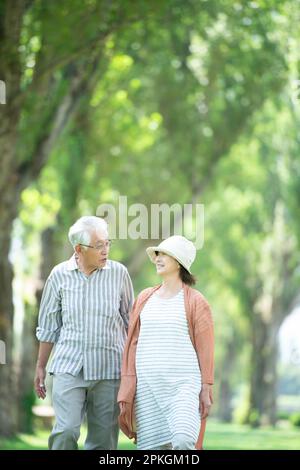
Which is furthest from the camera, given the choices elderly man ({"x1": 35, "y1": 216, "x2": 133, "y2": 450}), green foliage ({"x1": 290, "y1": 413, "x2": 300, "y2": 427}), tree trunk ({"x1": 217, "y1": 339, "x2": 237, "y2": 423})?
tree trunk ({"x1": 217, "y1": 339, "x2": 237, "y2": 423})

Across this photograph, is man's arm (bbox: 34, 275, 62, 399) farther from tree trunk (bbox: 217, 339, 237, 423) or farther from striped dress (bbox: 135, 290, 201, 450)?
tree trunk (bbox: 217, 339, 237, 423)

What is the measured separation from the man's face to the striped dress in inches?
19.9

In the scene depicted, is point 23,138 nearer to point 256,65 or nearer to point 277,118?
point 256,65

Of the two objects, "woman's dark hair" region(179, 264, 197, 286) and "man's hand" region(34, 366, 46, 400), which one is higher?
"woman's dark hair" region(179, 264, 197, 286)

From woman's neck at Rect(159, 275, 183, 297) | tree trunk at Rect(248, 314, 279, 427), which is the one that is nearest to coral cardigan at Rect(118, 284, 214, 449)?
woman's neck at Rect(159, 275, 183, 297)

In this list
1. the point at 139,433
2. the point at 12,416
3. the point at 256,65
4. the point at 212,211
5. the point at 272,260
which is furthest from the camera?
the point at 212,211

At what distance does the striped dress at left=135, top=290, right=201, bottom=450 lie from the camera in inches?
285

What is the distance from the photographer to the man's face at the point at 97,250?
25.2 ft

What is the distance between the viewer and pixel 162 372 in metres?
7.28

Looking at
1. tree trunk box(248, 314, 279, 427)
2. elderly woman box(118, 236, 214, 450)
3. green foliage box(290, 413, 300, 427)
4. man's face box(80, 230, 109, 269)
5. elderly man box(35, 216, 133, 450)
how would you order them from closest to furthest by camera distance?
elderly woman box(118, 236, 214, 450) < elderly man box(35, 216, 133, 450) < man's face box(80, 230, 109, 269) < tree trunk box(248, 314, 279, 427) < green foliage box(290, 413, 300, 427)

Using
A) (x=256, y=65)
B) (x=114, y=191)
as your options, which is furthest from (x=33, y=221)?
(x=256, y=65)

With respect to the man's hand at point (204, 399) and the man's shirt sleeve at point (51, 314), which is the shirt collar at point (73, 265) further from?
the man's hand at point (204, 399)

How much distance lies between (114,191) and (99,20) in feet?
48.1
